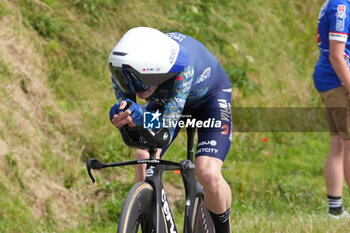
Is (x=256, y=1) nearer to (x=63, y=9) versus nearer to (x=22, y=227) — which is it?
(x=63, y=9)

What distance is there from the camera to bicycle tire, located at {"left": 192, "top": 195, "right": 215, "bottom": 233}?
432 centimetres

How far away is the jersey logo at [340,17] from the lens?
17.7ft

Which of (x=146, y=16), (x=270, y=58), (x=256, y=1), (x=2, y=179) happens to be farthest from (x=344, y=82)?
(x=256, y=1)

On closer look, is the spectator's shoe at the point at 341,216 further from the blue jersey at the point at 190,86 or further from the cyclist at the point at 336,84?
the blue jersey at the point at 190,86

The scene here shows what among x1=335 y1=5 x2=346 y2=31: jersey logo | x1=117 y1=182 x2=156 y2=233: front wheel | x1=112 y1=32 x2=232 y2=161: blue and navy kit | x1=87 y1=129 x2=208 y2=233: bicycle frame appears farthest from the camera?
x1=335 y1=5 x2=346 y2=31: jersey logo

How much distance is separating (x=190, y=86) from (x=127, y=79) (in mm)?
533

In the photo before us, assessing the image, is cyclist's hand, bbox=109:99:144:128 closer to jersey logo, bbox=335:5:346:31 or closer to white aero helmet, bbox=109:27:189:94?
white aero helmet, bbox=109:27:189:94

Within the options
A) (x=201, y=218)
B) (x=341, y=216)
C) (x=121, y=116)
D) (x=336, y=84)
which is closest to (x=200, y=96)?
(x=201, y=218)

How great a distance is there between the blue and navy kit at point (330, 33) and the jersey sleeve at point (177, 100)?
7.39 feet

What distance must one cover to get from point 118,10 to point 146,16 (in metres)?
0.43

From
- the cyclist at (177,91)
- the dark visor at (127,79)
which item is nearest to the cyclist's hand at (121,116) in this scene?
the cyclist at (177,91)

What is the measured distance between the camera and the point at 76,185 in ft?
20.4

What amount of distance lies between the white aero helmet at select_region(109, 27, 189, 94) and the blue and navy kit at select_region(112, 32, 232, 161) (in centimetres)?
15

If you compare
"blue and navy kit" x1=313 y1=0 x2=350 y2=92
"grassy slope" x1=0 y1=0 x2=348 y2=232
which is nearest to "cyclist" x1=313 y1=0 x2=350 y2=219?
"blue and navy kit" x1=313 y1=0 x2=350 y2=92
